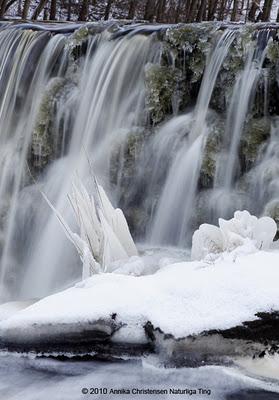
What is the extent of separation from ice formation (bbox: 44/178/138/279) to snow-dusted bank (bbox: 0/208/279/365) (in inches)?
22.5

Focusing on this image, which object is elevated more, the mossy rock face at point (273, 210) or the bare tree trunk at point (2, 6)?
the bare tree trunk at point (2, 6)

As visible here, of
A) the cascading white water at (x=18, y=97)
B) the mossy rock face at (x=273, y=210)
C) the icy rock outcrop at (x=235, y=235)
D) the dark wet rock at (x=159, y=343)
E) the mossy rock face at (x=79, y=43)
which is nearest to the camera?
the dark wet rock at (x=159, y=343)

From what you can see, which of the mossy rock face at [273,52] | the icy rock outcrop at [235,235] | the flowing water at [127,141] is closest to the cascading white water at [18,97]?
the flowing water at [127,141]

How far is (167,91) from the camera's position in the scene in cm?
827

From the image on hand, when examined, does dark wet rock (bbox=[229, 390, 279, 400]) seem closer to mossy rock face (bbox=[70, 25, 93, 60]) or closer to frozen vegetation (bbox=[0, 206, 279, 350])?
frozen vegetation (bbox=[0, 206, 279, 350])

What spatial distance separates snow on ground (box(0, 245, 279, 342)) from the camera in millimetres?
3604

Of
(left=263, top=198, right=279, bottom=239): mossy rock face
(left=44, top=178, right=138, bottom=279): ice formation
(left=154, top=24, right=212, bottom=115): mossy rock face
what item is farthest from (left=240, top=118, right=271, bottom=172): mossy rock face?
(left=44, top=178, right=138, bottom=279): ice formation

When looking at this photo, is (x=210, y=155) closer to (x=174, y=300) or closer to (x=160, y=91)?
(x=160, y=91)

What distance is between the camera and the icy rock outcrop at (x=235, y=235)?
4.61 m

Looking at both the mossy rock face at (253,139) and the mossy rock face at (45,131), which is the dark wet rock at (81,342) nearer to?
the mossy rock face at (253,139)

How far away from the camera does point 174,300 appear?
3.74 m

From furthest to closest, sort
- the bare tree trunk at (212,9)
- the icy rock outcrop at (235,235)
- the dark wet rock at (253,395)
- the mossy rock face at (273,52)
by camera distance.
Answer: the bare tree trunk at (212,9)
the mossy rock face at (273,52)
the icy rock outcrop at (235,235)
the dark wet rock at (253,395)

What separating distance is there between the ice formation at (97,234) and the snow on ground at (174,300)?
634 millimetres

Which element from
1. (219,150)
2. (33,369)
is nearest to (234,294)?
(33,369)
